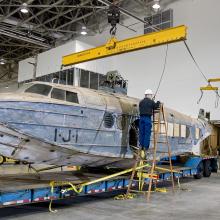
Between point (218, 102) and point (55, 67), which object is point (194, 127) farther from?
point (55, 67)

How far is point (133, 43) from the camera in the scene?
11.8m

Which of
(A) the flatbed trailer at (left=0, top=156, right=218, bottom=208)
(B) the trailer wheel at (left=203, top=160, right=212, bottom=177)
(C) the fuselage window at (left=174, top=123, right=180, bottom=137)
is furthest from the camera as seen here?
(B) the trailer wheel at (left=203, top=160, right=212, bottom=177)

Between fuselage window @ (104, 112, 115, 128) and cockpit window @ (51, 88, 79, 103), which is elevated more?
cockpit window @ (51, 88, 79, 103)

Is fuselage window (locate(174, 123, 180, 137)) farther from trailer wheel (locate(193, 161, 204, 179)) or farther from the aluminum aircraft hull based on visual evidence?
trailer wheel (locate(193, 161, 204, 179))

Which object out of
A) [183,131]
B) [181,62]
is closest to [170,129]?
[183,131]

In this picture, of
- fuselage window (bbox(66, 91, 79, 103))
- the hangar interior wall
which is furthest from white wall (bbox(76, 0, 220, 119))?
fuselage window (bbox(66, 91, 79, 103))

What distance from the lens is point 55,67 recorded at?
23.3 m

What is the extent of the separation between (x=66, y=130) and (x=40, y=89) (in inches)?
49.1

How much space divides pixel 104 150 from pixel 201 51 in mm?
14430

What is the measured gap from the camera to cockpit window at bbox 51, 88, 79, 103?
27.5ft

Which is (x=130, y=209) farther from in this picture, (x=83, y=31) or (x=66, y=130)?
(x=83, y=31)

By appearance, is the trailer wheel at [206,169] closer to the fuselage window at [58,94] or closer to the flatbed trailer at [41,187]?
the flatbed trailer at [41,187]

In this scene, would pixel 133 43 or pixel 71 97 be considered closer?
pixel 71 97

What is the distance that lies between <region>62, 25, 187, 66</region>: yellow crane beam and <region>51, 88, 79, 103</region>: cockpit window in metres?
3.88
